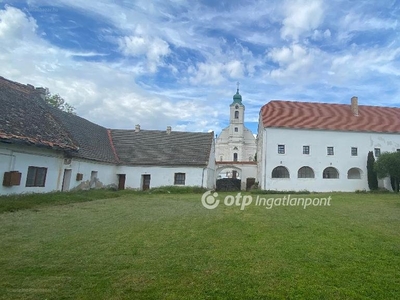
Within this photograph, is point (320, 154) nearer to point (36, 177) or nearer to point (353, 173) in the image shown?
point (353, 173)

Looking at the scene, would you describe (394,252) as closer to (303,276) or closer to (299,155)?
(303,276)

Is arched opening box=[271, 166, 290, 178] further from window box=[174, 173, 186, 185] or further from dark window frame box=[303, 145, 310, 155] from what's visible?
window box=[174, 173, 186, 185]

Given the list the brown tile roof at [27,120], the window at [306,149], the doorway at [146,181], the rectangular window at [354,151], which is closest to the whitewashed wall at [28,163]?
the brown tile roof at [27,120]

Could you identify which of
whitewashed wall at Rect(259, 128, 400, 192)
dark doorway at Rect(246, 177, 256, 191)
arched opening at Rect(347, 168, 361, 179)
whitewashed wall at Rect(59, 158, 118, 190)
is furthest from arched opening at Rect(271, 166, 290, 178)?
whitewashed wall at Rect(59, 158, 118, 190)

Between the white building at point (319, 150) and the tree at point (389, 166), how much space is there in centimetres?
234

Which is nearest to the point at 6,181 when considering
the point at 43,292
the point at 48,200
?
the point at 48,200

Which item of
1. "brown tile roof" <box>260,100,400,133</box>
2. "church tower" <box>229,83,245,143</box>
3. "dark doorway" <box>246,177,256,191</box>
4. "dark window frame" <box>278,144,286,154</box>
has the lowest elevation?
"dark doorway" <box>246,177,256,191</box>

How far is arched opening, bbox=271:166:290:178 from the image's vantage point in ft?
86.8

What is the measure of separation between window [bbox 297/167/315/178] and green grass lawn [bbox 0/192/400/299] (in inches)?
752

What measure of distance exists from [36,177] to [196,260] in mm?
13054

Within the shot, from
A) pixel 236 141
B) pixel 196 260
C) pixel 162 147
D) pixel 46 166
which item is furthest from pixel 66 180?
pixel 236 141

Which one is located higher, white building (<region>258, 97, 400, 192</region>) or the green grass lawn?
white building (<region>258, 97, 400, 192</region>)

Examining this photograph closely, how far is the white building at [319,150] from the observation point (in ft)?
84.5

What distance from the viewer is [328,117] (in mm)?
27734
